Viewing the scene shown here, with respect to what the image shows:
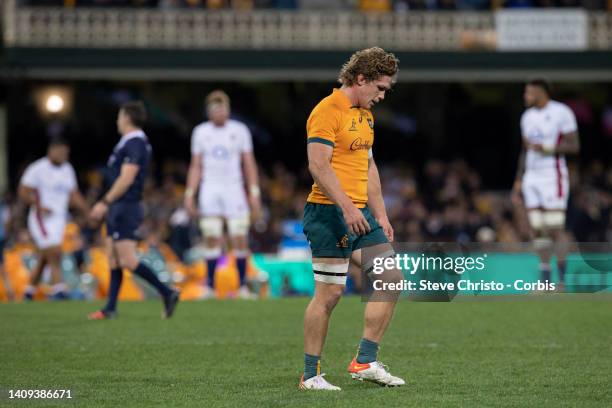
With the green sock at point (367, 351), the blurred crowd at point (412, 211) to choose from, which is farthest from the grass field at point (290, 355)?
the blurred crowd at point (412, 211)

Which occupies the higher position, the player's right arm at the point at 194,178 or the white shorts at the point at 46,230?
the player's right arm at the point at 194,178

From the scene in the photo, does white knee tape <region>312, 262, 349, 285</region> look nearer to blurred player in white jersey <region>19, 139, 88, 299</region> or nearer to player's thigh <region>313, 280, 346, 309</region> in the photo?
player's thigh <region>313, 280, 346, 309</region>

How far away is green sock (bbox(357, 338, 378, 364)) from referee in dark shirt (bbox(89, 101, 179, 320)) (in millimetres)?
5202

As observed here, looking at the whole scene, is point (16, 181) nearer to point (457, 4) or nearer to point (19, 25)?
point (19, 25)

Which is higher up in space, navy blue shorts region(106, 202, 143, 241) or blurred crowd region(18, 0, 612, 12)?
blurred crowd region(18, 0, 612, 12)

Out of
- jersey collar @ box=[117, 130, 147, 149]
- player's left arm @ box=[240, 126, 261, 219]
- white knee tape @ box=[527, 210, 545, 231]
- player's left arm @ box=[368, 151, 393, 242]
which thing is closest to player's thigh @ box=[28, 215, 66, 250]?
player's left arm @ box=[240, 126, 261, 219]

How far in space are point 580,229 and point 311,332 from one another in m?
16.2

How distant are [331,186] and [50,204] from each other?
9771 mm

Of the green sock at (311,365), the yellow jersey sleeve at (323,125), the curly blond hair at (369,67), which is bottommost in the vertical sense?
the green sock at (311,365)

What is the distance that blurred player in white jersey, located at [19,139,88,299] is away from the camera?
16.5 meters

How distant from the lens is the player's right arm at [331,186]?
25.2ft

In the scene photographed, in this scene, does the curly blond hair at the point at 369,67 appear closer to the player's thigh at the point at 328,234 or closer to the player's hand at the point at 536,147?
the player's thigh at the point at 328,234

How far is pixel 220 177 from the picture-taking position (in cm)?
1569

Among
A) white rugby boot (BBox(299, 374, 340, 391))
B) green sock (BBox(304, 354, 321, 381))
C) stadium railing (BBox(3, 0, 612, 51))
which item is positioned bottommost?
white rugby boot (BBox(299, 374, 340, 391))
